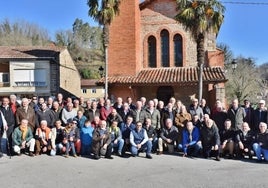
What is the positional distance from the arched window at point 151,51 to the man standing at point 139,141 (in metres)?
12.8

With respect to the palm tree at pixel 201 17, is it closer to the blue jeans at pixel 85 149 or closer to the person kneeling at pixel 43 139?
the blue jeans at pixel 85 149

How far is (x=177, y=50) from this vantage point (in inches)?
920

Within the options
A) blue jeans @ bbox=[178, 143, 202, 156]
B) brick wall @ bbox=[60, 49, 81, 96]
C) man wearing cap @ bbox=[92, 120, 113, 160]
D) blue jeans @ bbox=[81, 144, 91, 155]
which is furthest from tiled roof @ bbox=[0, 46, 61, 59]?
blue jeans @ bbox=[178, 143, 202, 156]

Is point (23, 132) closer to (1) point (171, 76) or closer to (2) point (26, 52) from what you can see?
(1) point (171, 76)

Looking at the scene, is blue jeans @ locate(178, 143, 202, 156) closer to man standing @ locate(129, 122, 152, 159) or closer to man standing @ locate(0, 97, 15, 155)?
man standing @ locate(129, 122, 152, 159)

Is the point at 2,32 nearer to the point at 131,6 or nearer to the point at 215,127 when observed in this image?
the point at 131,6

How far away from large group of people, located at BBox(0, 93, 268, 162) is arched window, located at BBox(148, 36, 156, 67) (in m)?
11.8

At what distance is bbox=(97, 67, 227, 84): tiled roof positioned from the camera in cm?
2070

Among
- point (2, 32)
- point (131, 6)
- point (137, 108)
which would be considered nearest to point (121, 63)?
point (131, 6)

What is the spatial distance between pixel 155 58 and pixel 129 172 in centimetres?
1542

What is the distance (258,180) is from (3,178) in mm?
5660

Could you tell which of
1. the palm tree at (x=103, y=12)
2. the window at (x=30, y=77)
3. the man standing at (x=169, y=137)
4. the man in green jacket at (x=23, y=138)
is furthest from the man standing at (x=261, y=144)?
the window at (x=30, y=77)

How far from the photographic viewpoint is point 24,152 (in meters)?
11.2

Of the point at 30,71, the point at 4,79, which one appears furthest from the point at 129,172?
the point at 4,79
